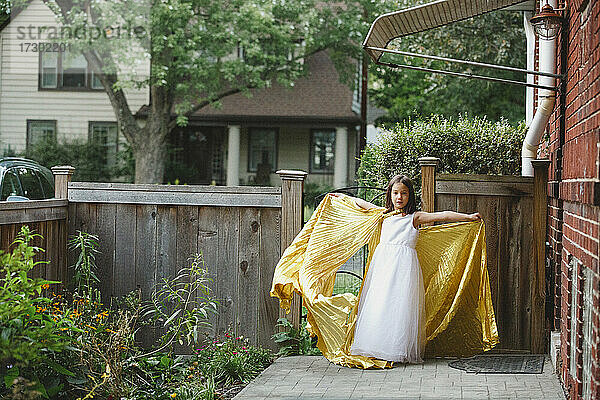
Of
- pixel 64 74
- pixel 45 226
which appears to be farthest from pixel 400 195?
pixel 64 74

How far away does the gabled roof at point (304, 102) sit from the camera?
25219mm

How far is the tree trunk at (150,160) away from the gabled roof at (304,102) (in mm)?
2815

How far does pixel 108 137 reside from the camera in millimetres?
24938

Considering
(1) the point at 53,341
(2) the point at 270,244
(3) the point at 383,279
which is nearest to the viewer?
(1) the point at 53,341

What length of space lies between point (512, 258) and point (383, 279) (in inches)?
48.3

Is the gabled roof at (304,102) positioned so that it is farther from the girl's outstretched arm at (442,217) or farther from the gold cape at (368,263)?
the girl's outstretched arm at (442,217)

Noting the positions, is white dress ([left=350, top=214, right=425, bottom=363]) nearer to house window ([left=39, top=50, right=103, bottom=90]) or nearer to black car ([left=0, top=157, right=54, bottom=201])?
black car ([left=0, top=157, right=54, bottom=201])

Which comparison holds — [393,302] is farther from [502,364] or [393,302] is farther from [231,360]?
[231,360]

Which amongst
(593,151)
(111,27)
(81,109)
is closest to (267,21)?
(111,27)

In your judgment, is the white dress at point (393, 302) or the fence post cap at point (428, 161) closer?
the white dress at point (393, 302)

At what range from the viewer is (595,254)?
3.77 metres

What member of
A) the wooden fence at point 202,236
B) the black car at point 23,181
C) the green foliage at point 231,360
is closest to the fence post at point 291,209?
the wooden fence at point 202,236

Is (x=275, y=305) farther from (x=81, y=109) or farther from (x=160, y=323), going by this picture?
(x=81, y=109)

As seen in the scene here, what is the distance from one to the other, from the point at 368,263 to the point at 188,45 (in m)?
14.9
